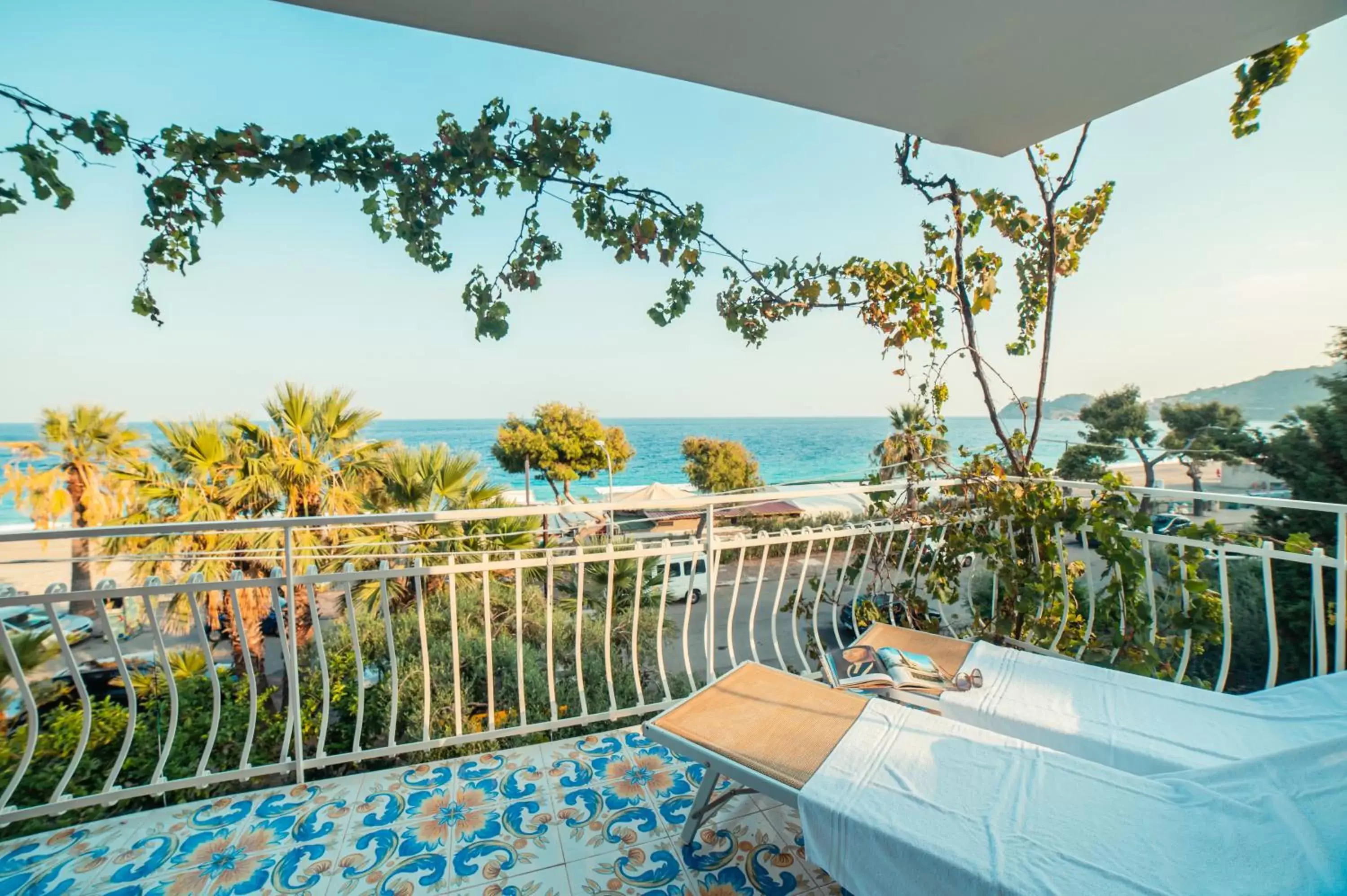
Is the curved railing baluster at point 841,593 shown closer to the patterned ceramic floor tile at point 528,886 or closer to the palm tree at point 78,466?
the patterned ceramic floor tile at point 528,886

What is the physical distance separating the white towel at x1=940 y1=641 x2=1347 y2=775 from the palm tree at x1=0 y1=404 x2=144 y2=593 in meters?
11.4

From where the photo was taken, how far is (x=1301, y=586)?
7.78 metres

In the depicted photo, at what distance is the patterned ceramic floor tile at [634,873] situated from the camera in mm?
1622

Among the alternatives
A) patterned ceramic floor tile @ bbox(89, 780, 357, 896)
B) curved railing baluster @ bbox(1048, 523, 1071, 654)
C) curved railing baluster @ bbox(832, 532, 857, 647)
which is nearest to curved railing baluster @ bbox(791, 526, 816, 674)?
curved railing baluster @ bbox(832, 532, 857, 647)

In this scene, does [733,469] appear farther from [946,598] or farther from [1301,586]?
[946,598]

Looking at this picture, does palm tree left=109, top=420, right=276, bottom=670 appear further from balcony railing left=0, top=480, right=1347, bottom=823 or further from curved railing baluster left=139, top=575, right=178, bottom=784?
curved railing baluster left=139, top=575, right=178, bottom=784

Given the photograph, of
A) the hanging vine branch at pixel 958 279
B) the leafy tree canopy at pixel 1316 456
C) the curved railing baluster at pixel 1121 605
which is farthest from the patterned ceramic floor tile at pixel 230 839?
the leafy tree canopy at pixel 1316 456

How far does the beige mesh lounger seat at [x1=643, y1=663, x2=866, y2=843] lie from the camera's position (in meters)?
1.52

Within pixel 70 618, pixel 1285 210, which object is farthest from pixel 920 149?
pixel 70 618

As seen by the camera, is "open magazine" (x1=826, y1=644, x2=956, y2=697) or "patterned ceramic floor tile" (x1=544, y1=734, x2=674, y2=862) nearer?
"patterned ceramic floor tile" (x1=544, y1=734, x2=674, y2=862)

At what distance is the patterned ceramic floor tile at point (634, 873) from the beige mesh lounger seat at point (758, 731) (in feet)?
0.30

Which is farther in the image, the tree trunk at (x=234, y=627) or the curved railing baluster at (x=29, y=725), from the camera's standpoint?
the tree trunk at (x=234, y=627)

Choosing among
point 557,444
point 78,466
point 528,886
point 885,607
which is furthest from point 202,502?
point 557,444

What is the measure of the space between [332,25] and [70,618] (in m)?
16.4
